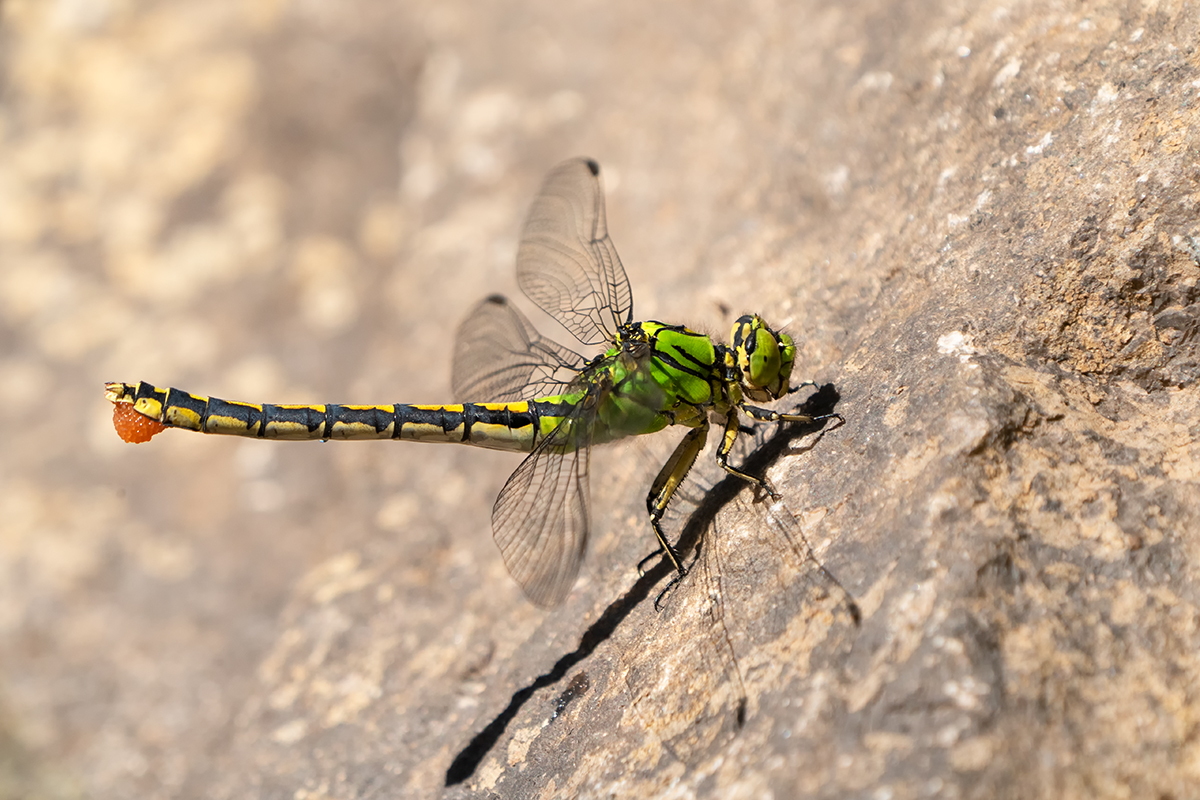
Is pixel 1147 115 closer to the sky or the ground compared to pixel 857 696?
closer to the sky

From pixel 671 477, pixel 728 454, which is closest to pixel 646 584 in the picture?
pixel 671 477

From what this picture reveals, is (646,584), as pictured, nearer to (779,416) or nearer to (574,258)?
(779,416)

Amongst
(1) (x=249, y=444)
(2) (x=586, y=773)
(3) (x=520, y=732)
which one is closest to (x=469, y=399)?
(3) (x=520, y=732)

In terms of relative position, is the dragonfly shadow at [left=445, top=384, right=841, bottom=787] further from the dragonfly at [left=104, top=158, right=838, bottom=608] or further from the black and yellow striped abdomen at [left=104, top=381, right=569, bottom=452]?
the black and yellow striped abdomen at [left=104, top=381, right=569, bottom=452]

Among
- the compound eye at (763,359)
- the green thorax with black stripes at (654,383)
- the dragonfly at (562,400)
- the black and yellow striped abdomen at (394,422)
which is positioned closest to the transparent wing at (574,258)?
the dragonfly at (562,400)

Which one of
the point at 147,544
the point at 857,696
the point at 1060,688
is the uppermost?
the point at 147,544

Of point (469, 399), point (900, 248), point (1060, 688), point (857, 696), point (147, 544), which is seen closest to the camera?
point (1060, 688)

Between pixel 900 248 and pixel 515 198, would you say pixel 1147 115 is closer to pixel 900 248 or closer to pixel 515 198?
pixel 900 248
